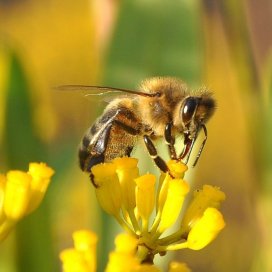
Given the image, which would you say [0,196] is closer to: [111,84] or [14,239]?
[14,239]

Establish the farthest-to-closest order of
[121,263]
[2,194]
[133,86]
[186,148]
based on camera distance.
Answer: [133,86], [186,148], [2,194], [121,263]

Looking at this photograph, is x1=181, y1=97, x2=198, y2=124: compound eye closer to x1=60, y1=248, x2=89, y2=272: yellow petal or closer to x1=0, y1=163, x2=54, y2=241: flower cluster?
x1=0, y1=163, x2=54, y2=241: flower cluster

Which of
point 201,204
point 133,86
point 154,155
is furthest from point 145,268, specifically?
point 133,86

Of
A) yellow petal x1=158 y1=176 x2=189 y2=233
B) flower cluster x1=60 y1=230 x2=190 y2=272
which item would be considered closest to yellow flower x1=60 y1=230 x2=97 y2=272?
flower cluster x1=60 y1=230 x2=190 y2=272

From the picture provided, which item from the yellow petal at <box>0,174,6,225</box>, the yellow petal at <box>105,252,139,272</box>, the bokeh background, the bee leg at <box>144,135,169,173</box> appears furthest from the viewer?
the bokeh background

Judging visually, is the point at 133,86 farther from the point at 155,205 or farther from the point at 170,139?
the point at 155,205

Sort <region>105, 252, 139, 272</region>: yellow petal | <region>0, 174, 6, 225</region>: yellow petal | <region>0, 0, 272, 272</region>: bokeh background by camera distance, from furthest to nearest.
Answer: <region>0, 0, 272, 272</region>: bokeh background
<region>0, 174, 6, 225</region>: yellow petal
<region>105, 252, 139, 272</region>: yellow petal
